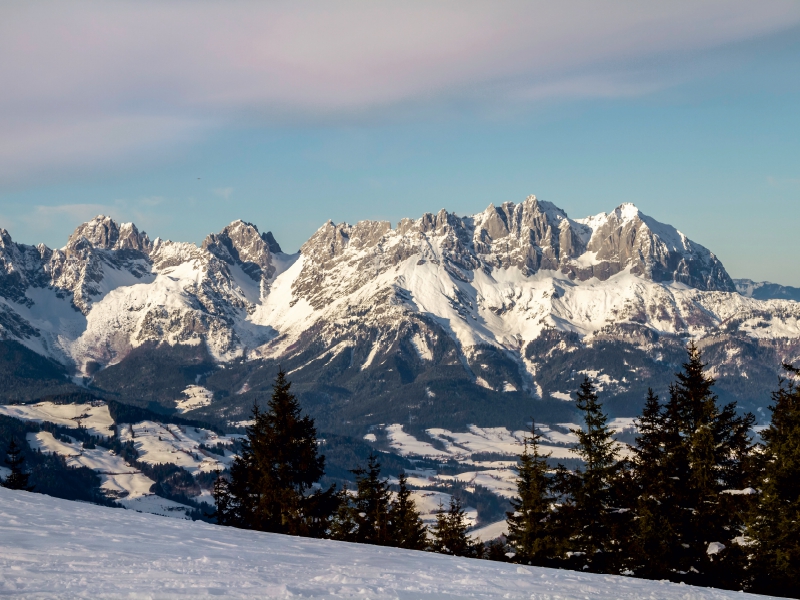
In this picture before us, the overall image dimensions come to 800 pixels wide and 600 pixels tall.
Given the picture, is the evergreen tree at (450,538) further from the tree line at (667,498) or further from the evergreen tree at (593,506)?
the evergreen tree at (593,506)

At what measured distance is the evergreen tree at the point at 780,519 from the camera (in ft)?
128

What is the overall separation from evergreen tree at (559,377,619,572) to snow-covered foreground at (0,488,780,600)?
1196cm

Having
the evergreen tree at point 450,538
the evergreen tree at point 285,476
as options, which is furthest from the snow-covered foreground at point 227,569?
the evergreen tree at point 450,538

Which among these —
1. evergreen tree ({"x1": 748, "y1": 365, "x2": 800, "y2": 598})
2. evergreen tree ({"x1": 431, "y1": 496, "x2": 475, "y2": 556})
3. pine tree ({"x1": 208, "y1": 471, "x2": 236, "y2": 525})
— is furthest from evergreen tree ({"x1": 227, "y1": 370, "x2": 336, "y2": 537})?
evergreen tree ({"x1": 748, "y1": 365, "x2": 800, "y2": 598})

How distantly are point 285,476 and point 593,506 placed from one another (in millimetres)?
21298

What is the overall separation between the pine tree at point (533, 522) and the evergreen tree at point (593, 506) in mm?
1427

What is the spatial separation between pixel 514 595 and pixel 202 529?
64.0 feet

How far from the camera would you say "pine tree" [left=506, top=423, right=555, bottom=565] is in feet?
169

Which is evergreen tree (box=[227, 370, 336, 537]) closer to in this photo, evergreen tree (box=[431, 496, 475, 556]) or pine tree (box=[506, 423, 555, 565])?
pine tree (box=[506, 423, 555, 565])

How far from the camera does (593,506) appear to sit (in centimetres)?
5038

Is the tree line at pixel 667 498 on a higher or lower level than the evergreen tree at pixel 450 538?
higher

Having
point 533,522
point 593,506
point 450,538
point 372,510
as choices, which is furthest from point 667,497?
point 450,538

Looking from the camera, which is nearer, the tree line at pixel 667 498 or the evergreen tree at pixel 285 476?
the tree line at pixel 667 498

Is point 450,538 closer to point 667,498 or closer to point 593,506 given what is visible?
point 593,506
